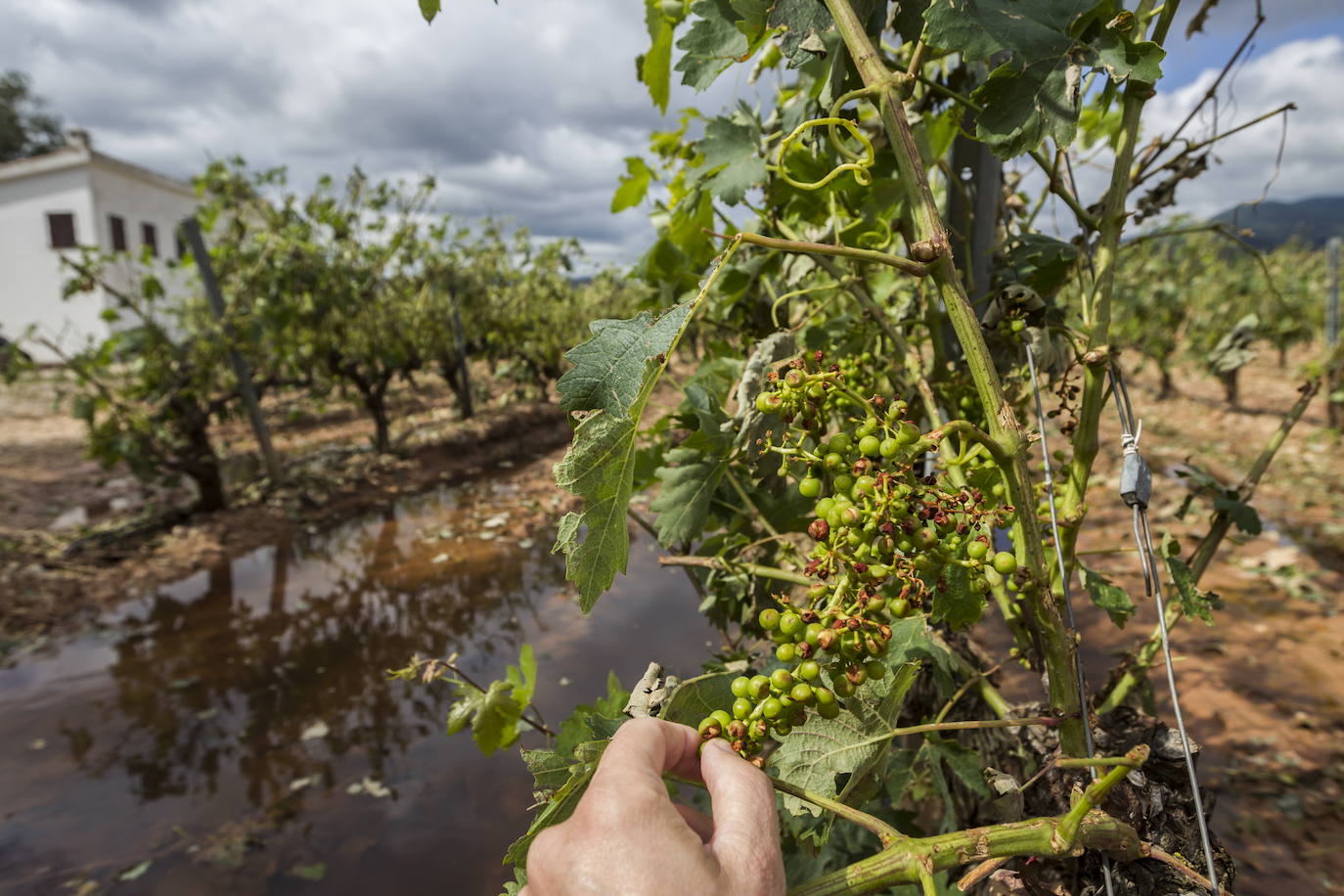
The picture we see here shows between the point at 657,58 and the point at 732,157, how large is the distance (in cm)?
37

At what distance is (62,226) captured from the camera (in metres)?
24.6

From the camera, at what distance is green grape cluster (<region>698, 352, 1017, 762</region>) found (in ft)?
2.85

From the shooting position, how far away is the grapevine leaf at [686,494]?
1663 mm

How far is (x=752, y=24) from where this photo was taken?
122cm

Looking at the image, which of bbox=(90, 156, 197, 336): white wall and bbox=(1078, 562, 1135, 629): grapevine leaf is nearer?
bbox=(1078, 562, 1135, 629): grapevine leaf

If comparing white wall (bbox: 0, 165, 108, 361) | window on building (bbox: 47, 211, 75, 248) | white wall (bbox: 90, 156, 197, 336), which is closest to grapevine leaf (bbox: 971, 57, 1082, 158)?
white wall (bbox: 90, 156, 197, 336)

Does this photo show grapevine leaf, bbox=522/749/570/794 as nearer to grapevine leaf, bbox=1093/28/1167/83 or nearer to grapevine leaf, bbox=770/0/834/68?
grapevine leaf, bbox=770/0/834/68

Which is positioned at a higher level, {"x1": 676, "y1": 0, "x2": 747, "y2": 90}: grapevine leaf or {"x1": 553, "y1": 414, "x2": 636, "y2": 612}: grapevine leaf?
{"x1": 676, "y1": 0, "x2": 747, "y2": 90}: grapevine leaf

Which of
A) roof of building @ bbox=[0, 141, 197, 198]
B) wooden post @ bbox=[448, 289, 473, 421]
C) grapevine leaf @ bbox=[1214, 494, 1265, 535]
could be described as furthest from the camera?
roof of building @ bbox=[0, 141, 197, 198]

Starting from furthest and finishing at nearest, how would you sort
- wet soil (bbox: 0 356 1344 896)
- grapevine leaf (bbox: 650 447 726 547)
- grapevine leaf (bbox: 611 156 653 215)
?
wet soil (bbox: 0 356 1344 896) < grapevine leaf (bbox: 611 156 653 215) < grapevine leaf (bbox: 650 447 726 547)

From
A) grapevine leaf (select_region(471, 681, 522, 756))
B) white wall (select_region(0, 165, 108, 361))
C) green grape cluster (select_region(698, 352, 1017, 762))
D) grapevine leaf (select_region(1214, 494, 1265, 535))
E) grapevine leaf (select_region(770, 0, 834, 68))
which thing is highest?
white wall (select_region(0, 165, 108, 361))

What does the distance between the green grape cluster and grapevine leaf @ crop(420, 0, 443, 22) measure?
2.53 feet

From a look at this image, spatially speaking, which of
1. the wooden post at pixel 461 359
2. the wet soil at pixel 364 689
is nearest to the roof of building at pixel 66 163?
the wooden post at pixel 461 359

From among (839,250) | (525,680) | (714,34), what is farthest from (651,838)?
(714,34)
